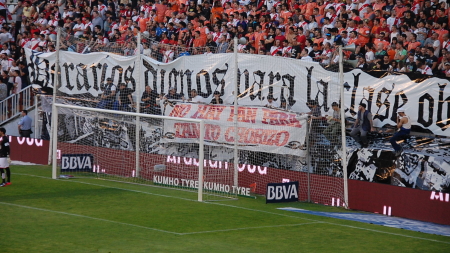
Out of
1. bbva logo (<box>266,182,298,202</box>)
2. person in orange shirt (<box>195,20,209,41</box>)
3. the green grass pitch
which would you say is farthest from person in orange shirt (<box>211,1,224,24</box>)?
bbva logo (<box>266,182,298,202</box>)

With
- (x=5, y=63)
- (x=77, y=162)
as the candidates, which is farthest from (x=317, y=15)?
(x=5, y=63)

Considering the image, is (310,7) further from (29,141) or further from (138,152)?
(29,141)

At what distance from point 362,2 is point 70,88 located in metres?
10.4

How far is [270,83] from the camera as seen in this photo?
1811 centimetres

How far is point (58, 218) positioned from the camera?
562 inches

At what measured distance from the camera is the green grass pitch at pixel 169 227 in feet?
39.4

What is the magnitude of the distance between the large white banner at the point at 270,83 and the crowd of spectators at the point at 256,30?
0.54 meters

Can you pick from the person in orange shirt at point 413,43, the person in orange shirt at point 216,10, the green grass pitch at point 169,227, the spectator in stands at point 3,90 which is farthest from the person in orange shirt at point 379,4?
the spectator in stands at point 3,90

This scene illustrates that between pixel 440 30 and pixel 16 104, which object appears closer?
pixel 440 30

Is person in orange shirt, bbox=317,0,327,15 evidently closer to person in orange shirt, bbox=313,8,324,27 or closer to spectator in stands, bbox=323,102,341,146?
person in orange shirt, bbox=313,8,324,27

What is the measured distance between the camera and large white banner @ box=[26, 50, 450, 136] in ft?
52.1

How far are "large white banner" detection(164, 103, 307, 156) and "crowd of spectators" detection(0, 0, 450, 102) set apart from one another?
186 cm

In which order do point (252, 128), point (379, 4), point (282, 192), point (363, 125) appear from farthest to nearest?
point (379, 4) < point (252, 128) < point (282, 192) < point (363, 125)

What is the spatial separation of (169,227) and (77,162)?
7570 mm
